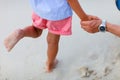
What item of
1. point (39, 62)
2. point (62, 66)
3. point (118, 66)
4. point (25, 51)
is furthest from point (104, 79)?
point (25, 51)

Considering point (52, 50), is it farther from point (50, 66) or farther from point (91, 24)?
point (91, 24)

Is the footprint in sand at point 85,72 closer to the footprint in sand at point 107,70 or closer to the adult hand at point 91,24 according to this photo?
the footprint in sand at point 107,70

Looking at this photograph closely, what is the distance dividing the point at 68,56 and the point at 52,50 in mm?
194

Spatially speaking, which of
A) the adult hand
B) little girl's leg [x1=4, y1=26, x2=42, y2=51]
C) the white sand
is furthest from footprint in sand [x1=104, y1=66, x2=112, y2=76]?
little girl's leg [x1=4, y1=26, x2=42, y2=51]

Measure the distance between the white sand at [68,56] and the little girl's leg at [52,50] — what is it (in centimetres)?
3

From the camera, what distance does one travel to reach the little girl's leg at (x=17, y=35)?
5.21 feet

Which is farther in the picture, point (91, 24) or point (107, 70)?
point (107, 70)

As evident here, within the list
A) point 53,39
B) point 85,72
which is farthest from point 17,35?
point 85,72

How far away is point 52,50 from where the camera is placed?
5.63 feet

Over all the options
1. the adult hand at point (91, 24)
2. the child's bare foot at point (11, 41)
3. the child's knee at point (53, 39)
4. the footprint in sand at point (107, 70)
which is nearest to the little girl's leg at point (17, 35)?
the child's bare foot at point (11, 41)

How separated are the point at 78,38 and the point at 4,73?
498mm

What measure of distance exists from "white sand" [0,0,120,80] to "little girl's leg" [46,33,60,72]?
1.4 inches

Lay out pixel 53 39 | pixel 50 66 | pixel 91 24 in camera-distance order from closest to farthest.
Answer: pixel 91 24, pixel 53 39, pixel 50 66

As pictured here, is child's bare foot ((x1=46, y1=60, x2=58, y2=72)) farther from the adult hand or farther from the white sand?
the adult hand
